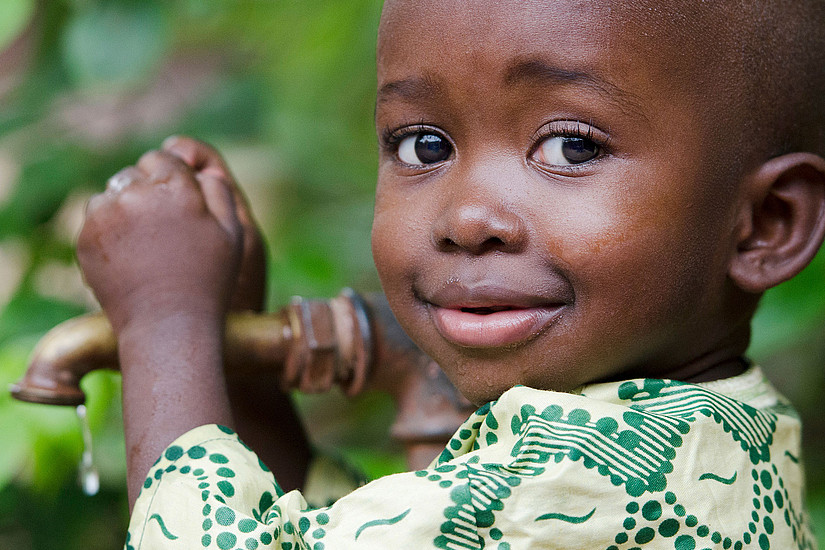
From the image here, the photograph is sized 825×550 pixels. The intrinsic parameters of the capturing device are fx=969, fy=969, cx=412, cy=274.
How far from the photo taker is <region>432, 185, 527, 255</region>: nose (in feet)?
2.94

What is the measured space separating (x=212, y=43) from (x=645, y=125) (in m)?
1.66

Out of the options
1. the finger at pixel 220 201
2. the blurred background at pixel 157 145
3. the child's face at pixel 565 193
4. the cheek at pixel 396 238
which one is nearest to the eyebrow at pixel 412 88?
the child's face at pixel 565 193

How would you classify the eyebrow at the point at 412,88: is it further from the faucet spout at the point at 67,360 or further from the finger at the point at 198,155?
the faucet spout at the point at 67,360

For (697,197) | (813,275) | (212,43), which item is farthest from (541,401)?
(212,43)

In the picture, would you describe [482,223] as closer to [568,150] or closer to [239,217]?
[568,150]

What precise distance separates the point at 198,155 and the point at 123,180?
0.46ft

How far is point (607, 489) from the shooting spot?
0.82 m

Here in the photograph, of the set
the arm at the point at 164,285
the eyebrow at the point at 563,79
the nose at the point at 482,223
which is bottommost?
the arm at the point at 164,285

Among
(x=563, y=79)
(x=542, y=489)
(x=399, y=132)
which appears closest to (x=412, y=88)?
(x=399, y=132)

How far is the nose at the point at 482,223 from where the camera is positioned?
90 cm

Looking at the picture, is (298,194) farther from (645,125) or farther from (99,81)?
(645,125)

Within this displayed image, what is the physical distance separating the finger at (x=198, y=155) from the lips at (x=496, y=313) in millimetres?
446

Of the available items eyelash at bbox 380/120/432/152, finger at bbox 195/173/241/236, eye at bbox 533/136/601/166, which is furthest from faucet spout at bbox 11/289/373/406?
eye at bbox 533/136/601/166

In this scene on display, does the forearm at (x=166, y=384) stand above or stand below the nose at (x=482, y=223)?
below
